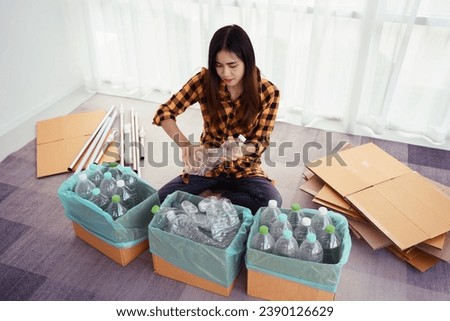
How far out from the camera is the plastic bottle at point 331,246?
4.33 feet

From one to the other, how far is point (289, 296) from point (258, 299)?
4.6 inches

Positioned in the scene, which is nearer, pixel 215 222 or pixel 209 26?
pixel 215 222

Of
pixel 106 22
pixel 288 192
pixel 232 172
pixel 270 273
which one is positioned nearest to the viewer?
pixel 270 273

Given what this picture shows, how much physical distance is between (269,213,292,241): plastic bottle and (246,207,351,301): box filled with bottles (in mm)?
35

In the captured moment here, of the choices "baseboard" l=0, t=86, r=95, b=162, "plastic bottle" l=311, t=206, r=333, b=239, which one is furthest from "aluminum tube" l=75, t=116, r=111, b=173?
"plastic bottle" l=311, t=206, r=333, b=239

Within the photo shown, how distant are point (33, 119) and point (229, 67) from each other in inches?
63.3

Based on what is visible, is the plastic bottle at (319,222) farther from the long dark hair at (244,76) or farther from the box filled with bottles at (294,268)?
the long dark hair at (244,76)

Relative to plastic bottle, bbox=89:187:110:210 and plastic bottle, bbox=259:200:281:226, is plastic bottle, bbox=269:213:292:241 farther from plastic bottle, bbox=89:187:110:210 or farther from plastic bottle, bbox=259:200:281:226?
plastic bottle, bbox=89:187:110:210

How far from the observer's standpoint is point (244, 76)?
145 cm

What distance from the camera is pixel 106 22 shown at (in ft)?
8.34

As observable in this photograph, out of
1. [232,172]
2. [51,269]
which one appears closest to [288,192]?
[232,172]

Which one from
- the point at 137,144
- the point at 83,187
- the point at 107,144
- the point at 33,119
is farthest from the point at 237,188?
the point at 33,119
